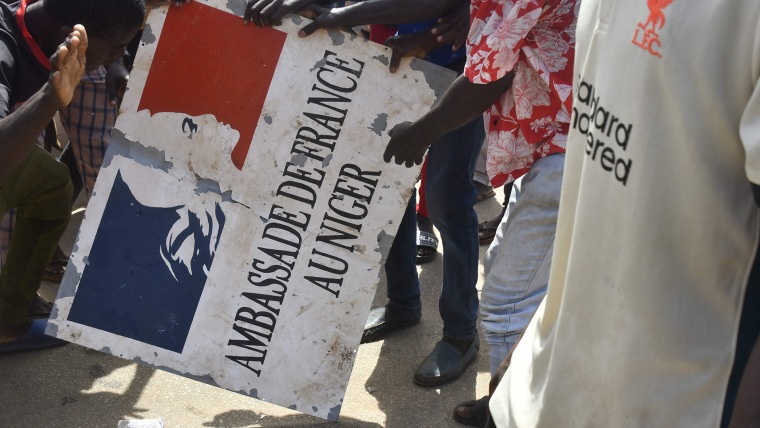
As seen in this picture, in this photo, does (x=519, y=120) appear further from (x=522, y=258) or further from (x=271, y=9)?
(x=271, y=9)

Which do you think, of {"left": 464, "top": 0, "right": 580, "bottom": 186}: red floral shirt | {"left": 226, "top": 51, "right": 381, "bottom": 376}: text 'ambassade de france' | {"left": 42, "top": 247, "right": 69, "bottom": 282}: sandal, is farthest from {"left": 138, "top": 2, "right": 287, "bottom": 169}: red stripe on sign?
{"left": 42, "top": 247, "right": 69, "bottom": 282}: sandal

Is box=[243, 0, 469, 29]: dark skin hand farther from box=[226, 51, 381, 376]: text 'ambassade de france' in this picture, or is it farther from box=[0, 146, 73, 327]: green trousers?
box=[0, 146, 73, 327]: green trousers

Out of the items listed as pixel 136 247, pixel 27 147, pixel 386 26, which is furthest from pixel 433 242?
pixel 27 147

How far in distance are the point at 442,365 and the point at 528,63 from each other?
1.35 m

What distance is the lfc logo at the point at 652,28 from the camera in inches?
50.3

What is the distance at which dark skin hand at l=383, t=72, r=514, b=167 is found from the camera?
7.88 feet

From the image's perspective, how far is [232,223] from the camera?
115 inches

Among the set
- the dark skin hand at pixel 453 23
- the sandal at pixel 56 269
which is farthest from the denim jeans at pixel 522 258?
A: the sandal at pixel 56 269

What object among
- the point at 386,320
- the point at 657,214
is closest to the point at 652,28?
the point at 657,214

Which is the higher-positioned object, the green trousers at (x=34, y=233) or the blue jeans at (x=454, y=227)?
the blue jeans at (x=454, y=227)

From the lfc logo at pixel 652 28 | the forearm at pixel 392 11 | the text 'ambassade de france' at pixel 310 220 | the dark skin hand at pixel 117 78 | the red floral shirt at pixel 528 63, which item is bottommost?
the text 'ambassade de france' at pixel 310 220

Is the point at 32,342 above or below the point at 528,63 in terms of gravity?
below

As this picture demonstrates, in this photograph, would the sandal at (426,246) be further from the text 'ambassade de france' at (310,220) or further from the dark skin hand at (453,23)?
the dark skin hand at (453,23)

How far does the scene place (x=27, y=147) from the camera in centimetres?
270
